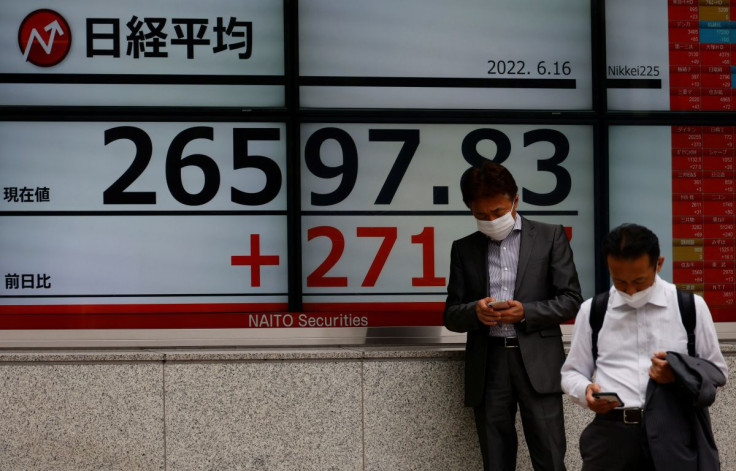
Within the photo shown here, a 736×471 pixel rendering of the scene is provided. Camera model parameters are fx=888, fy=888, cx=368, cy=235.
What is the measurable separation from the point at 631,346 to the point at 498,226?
1349 millimetres

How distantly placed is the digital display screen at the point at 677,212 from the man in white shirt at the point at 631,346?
8.74 feet

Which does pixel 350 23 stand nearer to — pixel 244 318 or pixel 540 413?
pixel 244 318

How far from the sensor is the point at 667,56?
6.14 m

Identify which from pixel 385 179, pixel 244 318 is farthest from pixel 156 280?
pixel 385 179

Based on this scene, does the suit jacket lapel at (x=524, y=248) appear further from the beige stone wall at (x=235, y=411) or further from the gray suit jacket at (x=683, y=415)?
the gray suit jacket at (x=683, y=415)

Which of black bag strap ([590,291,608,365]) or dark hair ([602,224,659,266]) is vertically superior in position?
dark hair ([602,224,659,266])

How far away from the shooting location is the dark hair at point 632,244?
11.0ft

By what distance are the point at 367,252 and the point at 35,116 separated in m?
2.37

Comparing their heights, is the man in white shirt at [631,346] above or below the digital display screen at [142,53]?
below

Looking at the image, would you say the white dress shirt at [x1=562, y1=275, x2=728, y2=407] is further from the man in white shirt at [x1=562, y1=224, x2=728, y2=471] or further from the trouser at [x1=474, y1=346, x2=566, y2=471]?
the trouser at [x1=474, y1=346, x2=566, y2=471]

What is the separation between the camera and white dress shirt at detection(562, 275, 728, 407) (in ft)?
11.3

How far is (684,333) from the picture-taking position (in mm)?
3488

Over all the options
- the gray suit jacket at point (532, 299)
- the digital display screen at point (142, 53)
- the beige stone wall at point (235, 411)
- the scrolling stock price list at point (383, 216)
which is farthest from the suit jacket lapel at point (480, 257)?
the digital display screen at point (142, 53)

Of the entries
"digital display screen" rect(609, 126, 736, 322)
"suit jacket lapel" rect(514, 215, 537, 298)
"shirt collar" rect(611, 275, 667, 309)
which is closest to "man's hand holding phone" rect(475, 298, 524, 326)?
"suit jacket lapel" rect(514, 215, 537, 298)
